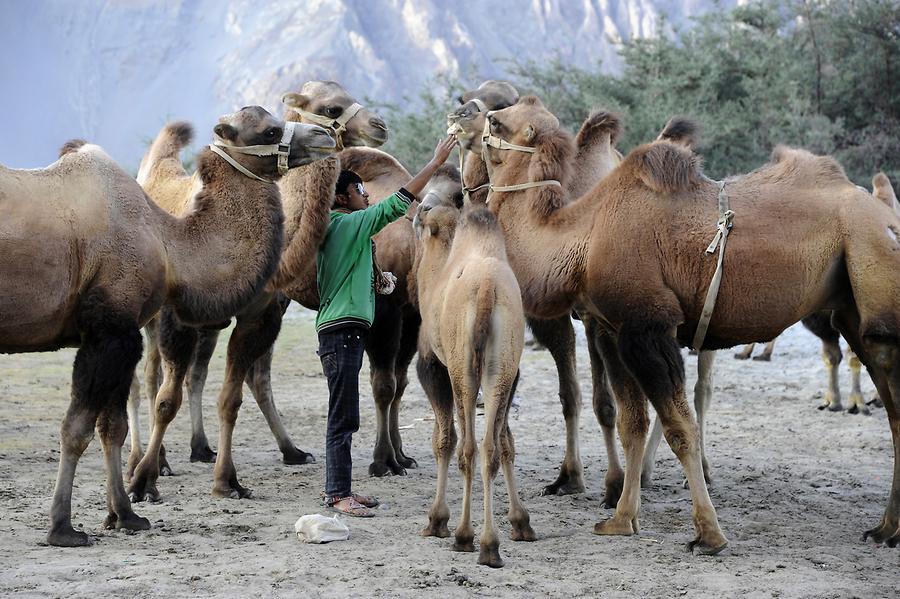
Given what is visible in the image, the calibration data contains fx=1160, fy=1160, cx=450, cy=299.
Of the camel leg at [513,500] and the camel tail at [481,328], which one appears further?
the camel leg at [513,500]

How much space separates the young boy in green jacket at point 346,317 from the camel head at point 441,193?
0.35ft

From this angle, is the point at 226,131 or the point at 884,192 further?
the point at 884,192

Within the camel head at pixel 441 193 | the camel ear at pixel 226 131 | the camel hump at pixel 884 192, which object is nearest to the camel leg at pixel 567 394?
the camel head at pixel 441 193

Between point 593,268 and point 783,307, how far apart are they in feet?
3.47

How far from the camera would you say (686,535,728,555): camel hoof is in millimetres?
5953

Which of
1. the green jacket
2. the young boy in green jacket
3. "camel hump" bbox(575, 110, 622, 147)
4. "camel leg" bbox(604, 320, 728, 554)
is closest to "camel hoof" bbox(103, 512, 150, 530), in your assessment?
the young boy in green jacket

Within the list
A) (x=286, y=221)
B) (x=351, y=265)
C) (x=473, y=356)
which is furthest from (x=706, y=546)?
(x=286, y=221)

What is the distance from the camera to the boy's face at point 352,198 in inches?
298

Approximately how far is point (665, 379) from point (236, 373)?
2.92 m

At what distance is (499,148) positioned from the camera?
23.9 feet

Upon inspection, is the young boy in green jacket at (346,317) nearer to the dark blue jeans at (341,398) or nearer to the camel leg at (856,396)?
the dark blue jeans at (341,398)

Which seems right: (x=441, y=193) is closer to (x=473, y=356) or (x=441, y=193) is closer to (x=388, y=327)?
(x=473, y=356)

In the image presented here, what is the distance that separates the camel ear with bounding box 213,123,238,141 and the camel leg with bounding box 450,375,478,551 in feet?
6.92

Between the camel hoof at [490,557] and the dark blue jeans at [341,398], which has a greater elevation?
the dark blue jeans at [341,398]
